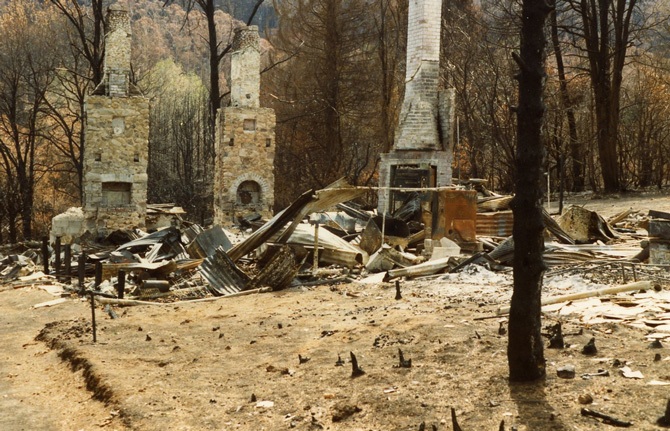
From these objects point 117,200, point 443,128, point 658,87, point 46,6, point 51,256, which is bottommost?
point 51,256

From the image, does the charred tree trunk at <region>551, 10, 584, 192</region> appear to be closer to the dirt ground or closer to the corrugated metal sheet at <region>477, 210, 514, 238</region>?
the corrugated metal sheet at <region>477, 210, 514, 238</region>

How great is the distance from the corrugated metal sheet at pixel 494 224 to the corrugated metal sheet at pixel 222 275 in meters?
5.78

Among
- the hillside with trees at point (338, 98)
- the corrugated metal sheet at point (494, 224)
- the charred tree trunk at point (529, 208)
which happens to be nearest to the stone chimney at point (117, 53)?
the hillside with trees at point (338, 98)

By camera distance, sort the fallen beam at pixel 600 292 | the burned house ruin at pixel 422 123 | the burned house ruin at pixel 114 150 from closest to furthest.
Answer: the fallen beam at pixel 600 292 < the burned house ruin at pixel 114 150 < the burned house ruin at pixel 422 123

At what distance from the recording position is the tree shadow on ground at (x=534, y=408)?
14.3ft

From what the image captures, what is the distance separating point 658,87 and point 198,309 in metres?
23.2

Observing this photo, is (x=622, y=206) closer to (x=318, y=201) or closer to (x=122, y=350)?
(x=318, y=201)

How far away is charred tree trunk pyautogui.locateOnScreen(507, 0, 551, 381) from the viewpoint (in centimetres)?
494

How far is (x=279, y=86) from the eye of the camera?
3541 centimetres

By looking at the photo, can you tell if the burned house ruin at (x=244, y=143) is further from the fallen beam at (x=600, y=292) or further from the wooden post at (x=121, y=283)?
the fallen beam at (x=600, y=292)

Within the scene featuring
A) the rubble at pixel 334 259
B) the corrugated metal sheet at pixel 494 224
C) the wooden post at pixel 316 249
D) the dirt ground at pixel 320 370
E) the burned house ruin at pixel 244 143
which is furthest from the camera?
the burned house ruin at pixel 244 143

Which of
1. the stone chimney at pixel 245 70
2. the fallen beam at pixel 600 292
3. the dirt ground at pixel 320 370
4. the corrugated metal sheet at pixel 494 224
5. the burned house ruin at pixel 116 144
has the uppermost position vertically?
the stone chimney at pixel 245 70

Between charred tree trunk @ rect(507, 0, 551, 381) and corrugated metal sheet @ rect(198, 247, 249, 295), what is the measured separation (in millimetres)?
6618

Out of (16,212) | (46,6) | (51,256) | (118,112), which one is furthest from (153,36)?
(51,256)
